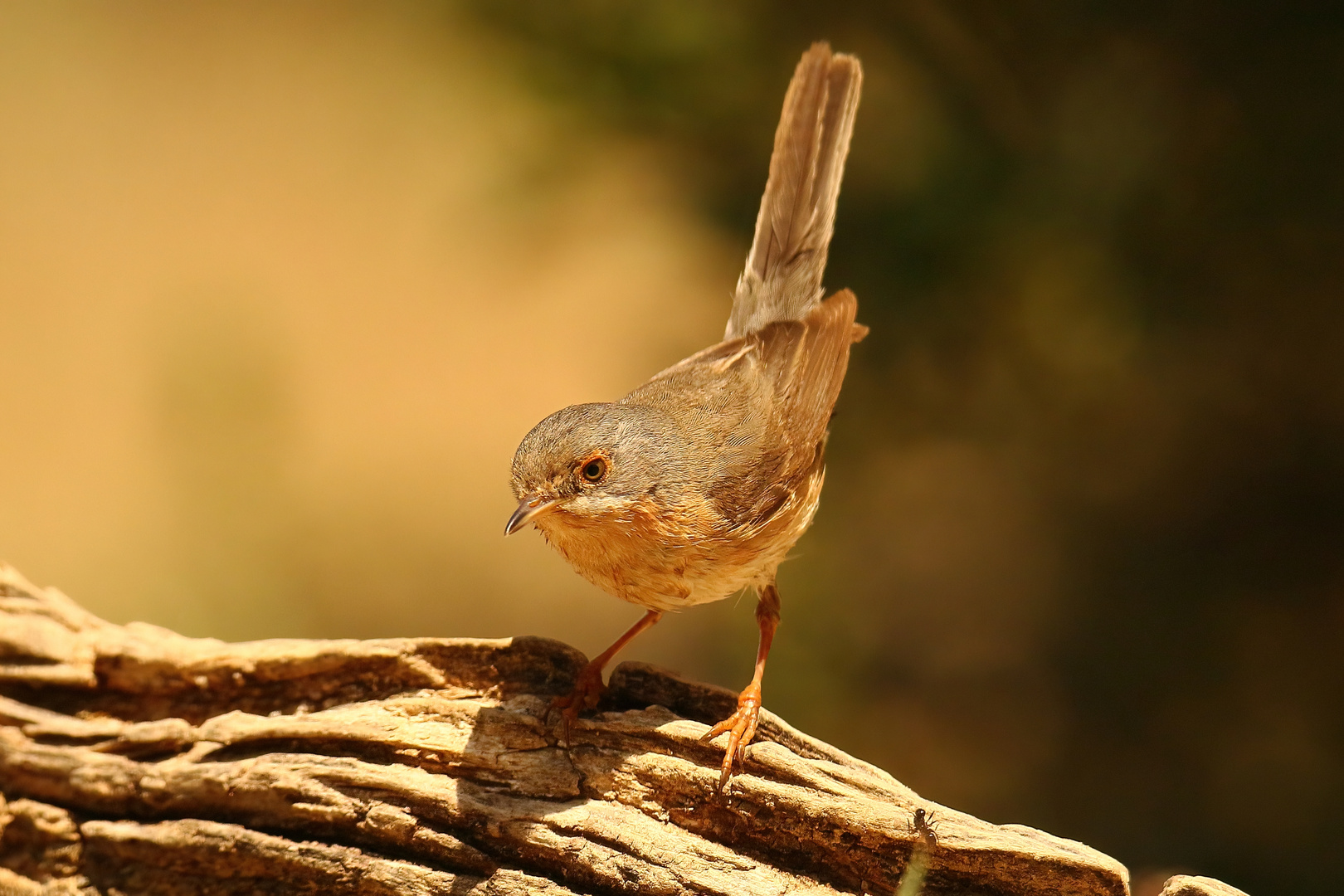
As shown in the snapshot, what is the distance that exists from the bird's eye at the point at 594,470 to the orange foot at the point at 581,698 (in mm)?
622

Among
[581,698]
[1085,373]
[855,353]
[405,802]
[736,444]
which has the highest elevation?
[1085,373]

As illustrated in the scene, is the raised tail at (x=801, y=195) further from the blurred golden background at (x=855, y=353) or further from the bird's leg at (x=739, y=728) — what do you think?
the bird's leg at (x=739, y=728)

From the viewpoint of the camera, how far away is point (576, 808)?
2832mm

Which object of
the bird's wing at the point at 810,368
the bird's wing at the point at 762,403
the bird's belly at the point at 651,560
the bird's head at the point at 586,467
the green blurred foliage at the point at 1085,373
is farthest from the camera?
the green blurred foliage at the point at 1085,373

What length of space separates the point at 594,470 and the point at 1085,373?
2.80 metres

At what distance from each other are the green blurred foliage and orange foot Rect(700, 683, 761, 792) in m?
1.98

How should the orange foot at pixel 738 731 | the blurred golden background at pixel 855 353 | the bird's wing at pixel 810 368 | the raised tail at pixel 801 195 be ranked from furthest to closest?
the blurred golden background at pixel 855 353 → the raised tail at pixel 801 195 → the bird's wing at pixel 810 368 → the orange foot at pixel 738 731

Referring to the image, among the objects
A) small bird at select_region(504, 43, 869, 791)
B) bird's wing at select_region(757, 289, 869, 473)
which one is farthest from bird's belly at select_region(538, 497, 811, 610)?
bird's wing at select_region(757, 289, 869, 473)

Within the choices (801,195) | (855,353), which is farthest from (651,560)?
(855,353)

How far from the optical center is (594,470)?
307 cm

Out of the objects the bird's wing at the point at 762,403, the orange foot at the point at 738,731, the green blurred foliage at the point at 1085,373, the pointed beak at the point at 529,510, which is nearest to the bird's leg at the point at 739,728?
the orange foot at the point at 738,731

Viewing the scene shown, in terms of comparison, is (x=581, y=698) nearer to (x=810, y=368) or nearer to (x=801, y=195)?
(x=810, y=368)

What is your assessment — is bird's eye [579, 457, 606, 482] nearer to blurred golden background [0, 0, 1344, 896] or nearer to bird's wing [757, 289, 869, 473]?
bird's wing [757, 289, 869, 473]

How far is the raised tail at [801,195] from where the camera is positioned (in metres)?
3.98
